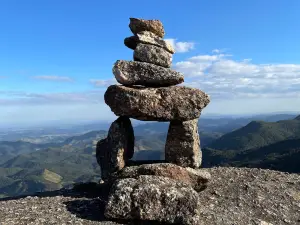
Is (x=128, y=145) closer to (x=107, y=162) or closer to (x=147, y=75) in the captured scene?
(x=107, y=162)

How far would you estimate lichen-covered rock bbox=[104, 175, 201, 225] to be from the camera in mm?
19578

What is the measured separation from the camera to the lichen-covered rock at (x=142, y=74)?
26.8 meters

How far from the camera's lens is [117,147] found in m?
26.8

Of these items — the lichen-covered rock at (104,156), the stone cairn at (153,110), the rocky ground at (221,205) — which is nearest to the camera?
the rocky ground at (221,205)

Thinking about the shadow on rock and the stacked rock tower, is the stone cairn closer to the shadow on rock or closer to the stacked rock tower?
the stacked rock tower

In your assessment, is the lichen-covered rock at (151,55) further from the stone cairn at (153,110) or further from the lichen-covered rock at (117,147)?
the lichen-covered rock at (117,147)

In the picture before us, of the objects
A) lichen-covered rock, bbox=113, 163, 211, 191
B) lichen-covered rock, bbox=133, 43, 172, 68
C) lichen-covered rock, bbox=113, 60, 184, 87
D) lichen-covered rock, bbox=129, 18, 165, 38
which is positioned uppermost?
lichen-covered rock, bbox=129, 18, 165, 38

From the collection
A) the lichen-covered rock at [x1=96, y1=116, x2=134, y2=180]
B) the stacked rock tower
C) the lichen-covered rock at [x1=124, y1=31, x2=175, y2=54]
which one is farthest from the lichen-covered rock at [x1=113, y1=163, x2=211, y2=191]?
the lichen-covered rock at [x1=124, y1=31, x2=175, y2=54]

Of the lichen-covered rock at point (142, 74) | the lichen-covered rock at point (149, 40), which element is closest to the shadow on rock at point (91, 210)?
the lichen-covered rock at point (142, 74)

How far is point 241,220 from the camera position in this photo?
21.7 m

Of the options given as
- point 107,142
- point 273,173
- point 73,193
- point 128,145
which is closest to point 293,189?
point 273,173

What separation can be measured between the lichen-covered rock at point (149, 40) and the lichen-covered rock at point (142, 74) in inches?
113

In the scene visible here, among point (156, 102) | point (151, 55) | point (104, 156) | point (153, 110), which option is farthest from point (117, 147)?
point (151, 55)

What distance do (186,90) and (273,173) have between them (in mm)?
13738
